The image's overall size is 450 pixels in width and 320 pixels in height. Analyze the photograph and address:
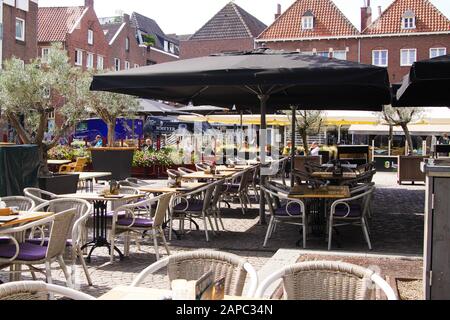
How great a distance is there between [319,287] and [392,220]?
8.10 m

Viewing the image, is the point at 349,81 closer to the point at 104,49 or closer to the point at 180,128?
the point at 180,128

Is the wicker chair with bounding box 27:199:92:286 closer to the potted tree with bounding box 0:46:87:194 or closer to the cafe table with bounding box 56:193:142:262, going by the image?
the cafe table with bounding box 56:193:142:262

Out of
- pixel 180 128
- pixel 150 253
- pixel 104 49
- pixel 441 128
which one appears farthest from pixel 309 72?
pixel 104 49

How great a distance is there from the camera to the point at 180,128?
40875mm

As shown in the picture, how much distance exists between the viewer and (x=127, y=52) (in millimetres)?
53250

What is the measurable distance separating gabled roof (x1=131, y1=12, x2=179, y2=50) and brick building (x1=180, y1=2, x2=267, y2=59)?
7.44 m

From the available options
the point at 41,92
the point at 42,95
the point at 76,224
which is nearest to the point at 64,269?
the point at 76,224

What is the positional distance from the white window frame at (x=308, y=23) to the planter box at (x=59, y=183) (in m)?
35.9

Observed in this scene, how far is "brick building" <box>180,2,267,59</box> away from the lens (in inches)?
2061

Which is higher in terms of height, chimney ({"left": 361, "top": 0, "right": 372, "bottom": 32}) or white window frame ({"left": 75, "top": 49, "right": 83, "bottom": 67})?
chimney ({"left": 361, "top": 0, "right": 372, "bottom": 32})

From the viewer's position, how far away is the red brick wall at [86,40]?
42.9 meters

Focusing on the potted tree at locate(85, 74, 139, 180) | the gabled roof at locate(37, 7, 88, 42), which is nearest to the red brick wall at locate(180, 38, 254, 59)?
the gabled roof at locate(37, 7, 88, 42)

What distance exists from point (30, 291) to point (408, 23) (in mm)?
43026

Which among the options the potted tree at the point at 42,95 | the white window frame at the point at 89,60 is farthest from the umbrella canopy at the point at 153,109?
the white window frame at the point at 89,60
